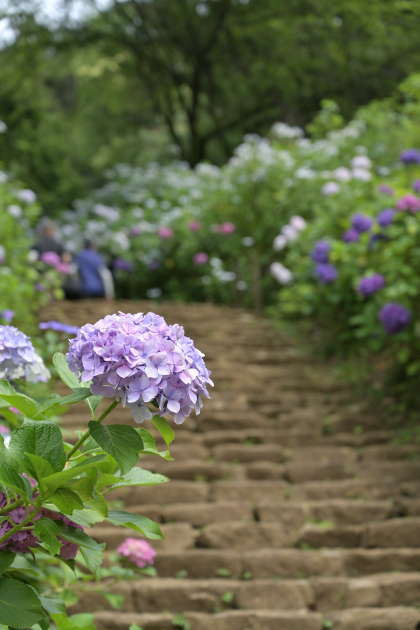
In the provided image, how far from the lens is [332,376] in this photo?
14.2 ft

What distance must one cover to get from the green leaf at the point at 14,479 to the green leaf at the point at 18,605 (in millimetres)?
173

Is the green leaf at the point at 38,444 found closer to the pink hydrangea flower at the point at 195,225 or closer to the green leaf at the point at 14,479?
the green leaf at the point at 14,479

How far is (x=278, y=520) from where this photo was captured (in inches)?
96.4

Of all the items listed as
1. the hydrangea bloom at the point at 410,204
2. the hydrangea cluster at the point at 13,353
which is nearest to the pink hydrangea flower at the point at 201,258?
the hydrangea bloom at the point at 410,204

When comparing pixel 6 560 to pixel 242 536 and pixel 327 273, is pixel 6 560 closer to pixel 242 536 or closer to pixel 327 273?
pixel 242 536

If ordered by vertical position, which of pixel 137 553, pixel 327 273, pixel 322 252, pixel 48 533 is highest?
pixel 322 252

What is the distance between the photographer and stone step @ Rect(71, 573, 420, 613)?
1.91 meters

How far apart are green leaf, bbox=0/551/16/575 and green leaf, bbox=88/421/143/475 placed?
0.30 m

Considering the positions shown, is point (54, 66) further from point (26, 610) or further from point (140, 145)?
point (26, 610)

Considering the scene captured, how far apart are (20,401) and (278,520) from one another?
1.76 m

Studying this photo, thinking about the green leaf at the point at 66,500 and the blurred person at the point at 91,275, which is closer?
the green leaf at the point at 66,500

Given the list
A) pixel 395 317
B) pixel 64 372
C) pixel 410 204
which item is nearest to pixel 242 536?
pixel 64 372

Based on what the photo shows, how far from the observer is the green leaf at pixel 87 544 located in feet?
3.30

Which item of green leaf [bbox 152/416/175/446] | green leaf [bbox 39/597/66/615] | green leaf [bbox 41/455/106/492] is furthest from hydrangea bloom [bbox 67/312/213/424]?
green leaf [bbox 39/597/66/615]
